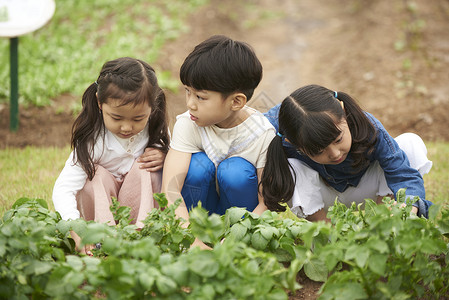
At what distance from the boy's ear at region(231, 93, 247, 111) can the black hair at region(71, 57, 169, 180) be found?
1.22 feet

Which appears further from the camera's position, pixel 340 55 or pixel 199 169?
pixel 340 55

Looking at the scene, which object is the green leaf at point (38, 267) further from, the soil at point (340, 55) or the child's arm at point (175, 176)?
the soil at point (340, 55)

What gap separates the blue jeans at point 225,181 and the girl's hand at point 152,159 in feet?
0.60

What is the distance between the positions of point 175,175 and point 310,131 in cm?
67

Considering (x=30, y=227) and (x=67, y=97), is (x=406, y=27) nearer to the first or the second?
(x=67, y=97)

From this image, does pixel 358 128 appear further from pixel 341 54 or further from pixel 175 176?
pixel 341 54

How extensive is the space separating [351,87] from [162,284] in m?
5.00

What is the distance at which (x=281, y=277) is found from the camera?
1670 millimetres

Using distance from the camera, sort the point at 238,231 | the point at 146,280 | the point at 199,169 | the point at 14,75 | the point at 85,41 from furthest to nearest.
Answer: the point at 85,41
the point at 14,75
the point at 199,169
the point at 238,231
the point at 146,280

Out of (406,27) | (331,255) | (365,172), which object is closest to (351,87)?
(406,27)

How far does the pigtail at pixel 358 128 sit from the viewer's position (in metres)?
2.36

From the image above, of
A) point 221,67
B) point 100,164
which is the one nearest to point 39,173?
point 100,164

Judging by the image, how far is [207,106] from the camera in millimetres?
2342

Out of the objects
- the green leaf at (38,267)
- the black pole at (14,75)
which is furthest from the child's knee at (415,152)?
the black pole at (14,75)
